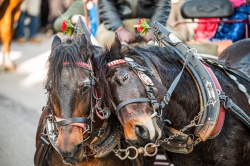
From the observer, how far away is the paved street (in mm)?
6477

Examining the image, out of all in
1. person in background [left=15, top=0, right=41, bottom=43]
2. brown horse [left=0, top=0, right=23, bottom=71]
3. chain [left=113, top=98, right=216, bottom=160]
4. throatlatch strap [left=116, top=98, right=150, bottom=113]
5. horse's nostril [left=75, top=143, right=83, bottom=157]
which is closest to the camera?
horse's nostril [left=75, top=143, right=83, bottom=157]

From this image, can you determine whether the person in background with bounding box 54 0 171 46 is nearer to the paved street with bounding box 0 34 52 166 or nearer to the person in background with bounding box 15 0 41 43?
the paved street with bounding box 0 34 52 166

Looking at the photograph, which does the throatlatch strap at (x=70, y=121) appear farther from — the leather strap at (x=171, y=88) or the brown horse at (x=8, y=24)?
the brown horse at (x=8, y=24)

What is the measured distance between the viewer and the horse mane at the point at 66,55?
3299mm

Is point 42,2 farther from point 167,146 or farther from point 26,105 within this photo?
point 167,146

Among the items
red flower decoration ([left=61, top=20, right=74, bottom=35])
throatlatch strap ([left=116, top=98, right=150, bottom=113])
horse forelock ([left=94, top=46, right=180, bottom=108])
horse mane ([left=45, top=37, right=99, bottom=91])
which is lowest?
throatlatch strap ([left=116, top=98, right=150, bottom=113])

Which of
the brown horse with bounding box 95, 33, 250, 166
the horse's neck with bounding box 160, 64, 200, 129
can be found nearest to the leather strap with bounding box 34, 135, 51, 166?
the brown horse with bounding box 95, 33, 250, 166

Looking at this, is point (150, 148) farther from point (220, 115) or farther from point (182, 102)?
point (220, 115)

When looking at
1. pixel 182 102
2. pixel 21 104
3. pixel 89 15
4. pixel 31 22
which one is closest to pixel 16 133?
pixel 21 104

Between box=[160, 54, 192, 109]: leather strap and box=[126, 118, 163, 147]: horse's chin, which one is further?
box=[160, 54, 192, 109]: leather strap

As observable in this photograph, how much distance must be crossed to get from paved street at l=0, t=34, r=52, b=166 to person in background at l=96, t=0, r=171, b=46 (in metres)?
0.72

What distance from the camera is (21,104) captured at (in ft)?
28.1

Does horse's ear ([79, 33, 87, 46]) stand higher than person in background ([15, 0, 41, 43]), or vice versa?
horse's ear ([79, 33, 87, 46])

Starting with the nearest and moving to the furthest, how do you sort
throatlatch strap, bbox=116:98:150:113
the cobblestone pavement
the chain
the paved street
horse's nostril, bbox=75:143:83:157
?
horse's nostril, bbox=75:143:83:157 → throatlatch strap, bbox=116:98:150:113 → the chain → the cobblestone pavement → the paved street
